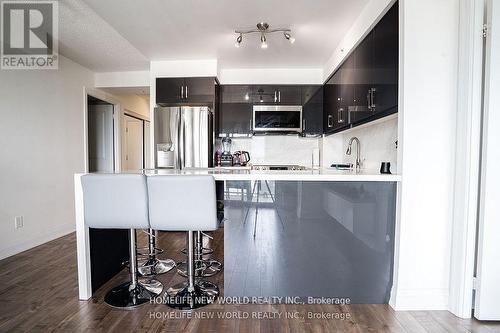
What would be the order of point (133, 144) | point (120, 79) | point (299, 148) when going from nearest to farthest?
point (120, 79), point (299, 148), point (133, 144)

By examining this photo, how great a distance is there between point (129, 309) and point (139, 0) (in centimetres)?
250

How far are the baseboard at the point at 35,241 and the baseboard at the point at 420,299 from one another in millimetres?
3710

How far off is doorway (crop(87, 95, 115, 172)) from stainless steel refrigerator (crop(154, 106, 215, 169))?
159 centimetres

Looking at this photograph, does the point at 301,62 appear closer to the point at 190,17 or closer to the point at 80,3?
the point at 190,17

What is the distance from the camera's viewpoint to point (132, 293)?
198 cm

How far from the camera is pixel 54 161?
3498 millimetres

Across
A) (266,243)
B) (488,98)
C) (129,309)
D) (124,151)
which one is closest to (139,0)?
(266,243)

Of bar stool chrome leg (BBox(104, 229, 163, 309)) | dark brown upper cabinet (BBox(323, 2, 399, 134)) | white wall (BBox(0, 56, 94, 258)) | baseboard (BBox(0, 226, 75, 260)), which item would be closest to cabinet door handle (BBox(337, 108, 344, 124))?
dark brown upper cabinet (BBox(323, 2, 399, 134))

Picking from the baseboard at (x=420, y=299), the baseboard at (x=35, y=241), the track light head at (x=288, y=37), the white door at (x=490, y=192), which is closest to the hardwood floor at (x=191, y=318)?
the baseboard at (x=420, y=299)

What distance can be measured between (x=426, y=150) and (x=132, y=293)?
2.31 metres

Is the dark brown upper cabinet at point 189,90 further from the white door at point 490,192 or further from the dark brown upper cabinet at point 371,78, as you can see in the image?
the white door at point 490,192

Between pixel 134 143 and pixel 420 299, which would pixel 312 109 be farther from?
pixel 134 143

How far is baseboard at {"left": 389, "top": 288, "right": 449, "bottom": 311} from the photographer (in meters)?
1.84

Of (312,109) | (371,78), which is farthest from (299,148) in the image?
(371,78)
